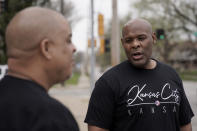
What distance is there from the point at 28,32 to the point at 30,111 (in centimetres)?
30

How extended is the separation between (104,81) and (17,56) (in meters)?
1.35

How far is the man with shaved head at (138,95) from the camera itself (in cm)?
265

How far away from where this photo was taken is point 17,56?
144 cm

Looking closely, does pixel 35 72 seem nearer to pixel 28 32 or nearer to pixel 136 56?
pixel 28 32

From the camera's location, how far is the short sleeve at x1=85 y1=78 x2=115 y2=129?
2691 mm

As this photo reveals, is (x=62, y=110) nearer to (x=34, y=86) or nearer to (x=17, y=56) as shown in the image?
(x=34, y=86)

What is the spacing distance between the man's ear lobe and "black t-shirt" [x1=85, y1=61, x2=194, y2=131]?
129 centimetres

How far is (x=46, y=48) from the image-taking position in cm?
144

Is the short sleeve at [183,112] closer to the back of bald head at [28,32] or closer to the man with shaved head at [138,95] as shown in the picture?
the man with shaved head at [138,95]

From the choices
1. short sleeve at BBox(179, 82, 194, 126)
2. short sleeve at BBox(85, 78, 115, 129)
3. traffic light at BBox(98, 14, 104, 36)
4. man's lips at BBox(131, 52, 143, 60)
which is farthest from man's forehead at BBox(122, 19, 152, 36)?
traffic light at BBox(98, 14, 104, 36)

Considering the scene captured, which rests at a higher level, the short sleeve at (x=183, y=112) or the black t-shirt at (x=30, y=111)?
the black t-shirt at (x=30, y=111)

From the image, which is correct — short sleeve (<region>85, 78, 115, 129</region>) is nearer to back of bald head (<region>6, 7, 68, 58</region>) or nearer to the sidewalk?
back of bald head (<region>6, 7, 68, 58</region>)

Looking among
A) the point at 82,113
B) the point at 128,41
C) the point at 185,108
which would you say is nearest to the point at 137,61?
the point at 128,41

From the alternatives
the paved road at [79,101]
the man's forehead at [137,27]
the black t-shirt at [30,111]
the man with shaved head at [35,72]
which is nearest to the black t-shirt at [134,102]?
Result: the man's forehead at [137,27]
